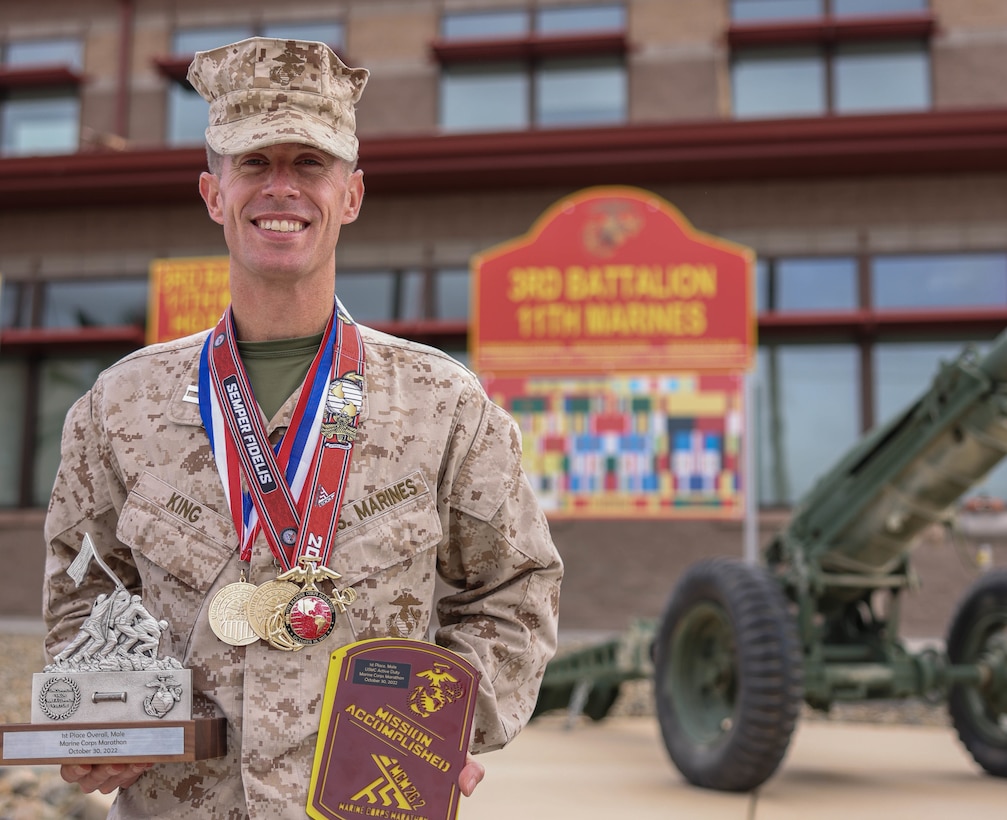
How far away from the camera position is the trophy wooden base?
1.71m

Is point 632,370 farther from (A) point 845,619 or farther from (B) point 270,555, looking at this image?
(B) point 270,555

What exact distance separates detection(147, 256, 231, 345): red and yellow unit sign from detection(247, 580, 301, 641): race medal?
31.3ft

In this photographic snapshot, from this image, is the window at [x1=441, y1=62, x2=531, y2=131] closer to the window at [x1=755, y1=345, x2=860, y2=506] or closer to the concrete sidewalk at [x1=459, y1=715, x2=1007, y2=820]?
the window at [x1=755, y1=345, x2=860, y2=506]

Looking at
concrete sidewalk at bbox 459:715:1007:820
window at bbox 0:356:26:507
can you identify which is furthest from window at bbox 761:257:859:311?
window at bbox 0:356:26:507

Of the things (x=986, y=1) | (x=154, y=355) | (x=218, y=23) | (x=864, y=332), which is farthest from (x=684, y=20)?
(x=154, y=355)

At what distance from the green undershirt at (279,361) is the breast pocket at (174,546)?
24cm

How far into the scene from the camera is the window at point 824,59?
1363 cm

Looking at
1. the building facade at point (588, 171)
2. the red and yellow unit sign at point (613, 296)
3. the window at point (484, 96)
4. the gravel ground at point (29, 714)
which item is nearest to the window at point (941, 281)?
the building facade at point (588, 171)

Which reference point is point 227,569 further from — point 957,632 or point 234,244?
point 957,632

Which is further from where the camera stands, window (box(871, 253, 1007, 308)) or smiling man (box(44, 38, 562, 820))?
window (box(871, 253, 1007, 308))

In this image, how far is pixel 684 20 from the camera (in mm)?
13969

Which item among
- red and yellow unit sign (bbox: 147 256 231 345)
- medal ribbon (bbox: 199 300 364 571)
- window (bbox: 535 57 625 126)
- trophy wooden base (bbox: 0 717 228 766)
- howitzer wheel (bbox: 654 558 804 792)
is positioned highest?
window (bbox: 535 57 625 126)

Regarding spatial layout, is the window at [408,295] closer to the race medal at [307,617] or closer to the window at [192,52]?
the window at [192,52]

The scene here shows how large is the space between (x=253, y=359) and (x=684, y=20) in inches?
513
